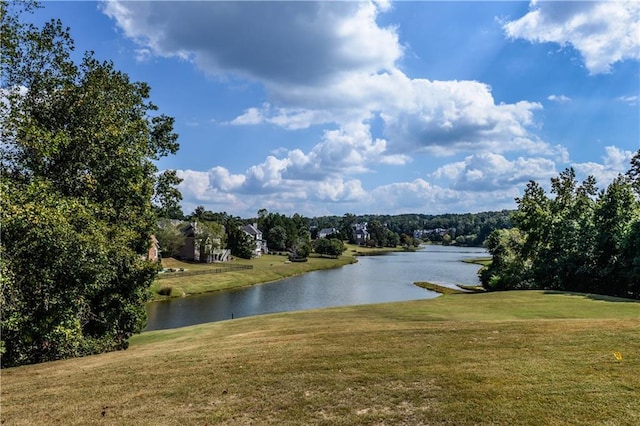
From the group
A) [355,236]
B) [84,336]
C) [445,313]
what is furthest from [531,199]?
[355,236]

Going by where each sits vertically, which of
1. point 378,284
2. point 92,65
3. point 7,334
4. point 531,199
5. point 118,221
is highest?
point 92,65

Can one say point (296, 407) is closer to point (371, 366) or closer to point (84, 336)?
point (371, 366)

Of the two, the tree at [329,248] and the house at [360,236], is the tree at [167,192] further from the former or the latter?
the house at [360,236]

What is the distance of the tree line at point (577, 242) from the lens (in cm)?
3519

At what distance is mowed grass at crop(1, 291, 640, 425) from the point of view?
6.89 meters

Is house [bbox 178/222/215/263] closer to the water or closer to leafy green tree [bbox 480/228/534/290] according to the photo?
the water

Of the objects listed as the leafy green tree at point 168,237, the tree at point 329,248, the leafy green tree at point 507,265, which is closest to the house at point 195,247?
the leafy green tree at point 168,237

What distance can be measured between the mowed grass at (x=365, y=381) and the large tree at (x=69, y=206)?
1860mm

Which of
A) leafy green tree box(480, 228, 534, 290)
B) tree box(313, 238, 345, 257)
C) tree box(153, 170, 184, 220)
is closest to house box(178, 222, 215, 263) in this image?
tree box(313, 238, 345, 257)

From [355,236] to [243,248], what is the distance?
93032 millimetres

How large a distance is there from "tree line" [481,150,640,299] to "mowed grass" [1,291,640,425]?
26796 millimetres

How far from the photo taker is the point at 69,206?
13.8 meters

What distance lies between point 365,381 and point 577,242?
37907mm

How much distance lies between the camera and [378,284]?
56938 millimetres
